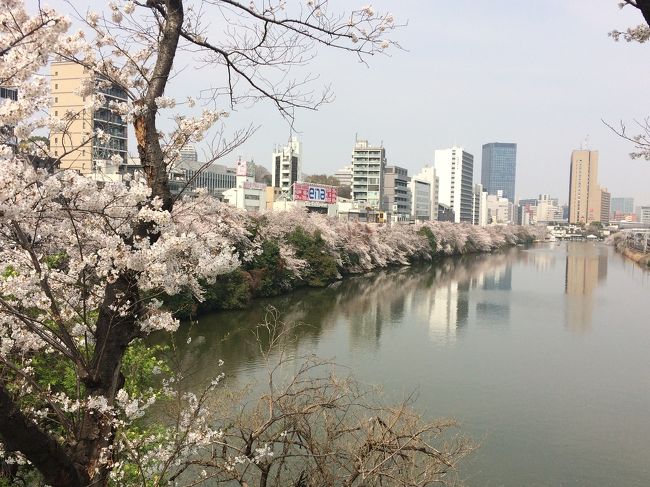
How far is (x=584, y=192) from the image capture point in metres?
87.6

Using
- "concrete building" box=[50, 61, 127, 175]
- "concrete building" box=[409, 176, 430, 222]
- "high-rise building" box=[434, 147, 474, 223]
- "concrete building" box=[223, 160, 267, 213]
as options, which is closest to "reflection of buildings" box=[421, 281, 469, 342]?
"concrete building" box=[50, 61, 127, 175]

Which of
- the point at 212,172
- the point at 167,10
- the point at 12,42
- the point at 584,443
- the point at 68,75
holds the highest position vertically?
the point at 212,172

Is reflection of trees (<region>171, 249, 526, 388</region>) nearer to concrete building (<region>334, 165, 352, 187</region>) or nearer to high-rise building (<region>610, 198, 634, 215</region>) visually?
concrete building (<region>334, 165, 352, 187</region>)

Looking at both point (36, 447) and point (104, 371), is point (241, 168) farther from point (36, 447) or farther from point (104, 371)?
point (36, 447)

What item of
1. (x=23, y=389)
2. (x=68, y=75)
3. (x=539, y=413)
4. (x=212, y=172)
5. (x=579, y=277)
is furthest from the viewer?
Result: (x=212, y=172)

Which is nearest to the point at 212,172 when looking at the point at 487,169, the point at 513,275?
the point at 513,275

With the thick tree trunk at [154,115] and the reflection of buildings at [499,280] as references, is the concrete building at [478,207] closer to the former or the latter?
the reflection of buildings at [499,280]

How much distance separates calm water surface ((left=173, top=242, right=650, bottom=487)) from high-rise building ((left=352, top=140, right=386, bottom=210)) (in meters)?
34.5

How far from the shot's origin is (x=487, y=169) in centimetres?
Answer: 17162

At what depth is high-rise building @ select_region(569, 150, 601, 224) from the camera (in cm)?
8319

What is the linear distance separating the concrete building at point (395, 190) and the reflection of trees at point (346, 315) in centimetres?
3116

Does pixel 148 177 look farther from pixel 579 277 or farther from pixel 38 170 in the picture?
pixel 579 277

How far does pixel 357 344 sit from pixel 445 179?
6774cm

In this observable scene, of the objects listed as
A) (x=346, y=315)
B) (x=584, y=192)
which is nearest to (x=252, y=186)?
(x=346, y=315)
